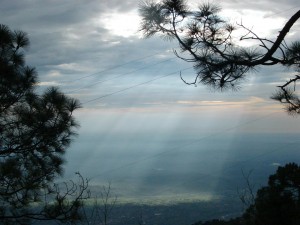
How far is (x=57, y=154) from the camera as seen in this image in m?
5.56

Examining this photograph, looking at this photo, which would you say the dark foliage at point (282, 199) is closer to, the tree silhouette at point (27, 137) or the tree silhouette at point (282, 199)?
the tree silhouette at point (282, 199)

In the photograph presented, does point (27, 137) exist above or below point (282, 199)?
above

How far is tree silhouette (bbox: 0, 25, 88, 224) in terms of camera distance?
15.4 feet

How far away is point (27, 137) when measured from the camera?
507 centimetres

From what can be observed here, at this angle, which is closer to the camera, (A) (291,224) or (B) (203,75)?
(B) (203,75)

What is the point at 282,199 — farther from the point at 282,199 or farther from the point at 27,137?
the point at 27,137

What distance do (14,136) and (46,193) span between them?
3.42 feet

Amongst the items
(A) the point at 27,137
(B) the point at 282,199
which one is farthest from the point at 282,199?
(A) the point at 27,137

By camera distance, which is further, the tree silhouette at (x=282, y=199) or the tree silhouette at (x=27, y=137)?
the tree silhouette at (x=282, y=199)

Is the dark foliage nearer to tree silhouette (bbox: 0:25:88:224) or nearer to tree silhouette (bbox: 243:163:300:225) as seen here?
tree silhouette (bbox: 243:163:300:225)

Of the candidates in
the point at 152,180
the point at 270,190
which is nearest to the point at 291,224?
the point at 270,190

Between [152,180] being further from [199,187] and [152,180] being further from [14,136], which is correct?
[14,136]

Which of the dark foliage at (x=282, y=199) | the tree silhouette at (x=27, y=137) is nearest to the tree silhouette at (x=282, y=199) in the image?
the dark foliage at (x=282, y=199)

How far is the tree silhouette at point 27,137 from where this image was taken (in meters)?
4.70
